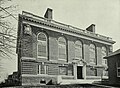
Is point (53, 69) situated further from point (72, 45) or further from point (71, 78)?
point (72, 45)

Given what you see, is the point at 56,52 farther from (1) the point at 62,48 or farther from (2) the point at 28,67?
(2) the point at 28,67

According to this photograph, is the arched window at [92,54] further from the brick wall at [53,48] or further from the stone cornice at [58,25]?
the brick wall at [53,48]

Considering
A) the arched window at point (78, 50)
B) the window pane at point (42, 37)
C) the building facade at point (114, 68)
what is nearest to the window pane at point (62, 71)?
the arched window at point (78, 50)

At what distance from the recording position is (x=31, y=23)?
24641 millimetres

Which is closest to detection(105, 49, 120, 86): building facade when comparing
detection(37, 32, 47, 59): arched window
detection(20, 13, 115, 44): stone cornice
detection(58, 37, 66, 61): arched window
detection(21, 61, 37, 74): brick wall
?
detection(58, 37, 66, 61): arched window

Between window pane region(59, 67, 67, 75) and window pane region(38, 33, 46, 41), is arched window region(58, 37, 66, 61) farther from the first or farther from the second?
window pane region(38, 33, 46, 41)

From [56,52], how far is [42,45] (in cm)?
276

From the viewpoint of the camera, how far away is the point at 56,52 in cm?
2672

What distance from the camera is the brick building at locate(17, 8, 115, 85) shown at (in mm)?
23625

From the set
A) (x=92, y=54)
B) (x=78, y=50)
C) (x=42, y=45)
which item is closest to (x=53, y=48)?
(x=42, y=45)

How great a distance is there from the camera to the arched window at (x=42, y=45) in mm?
25266

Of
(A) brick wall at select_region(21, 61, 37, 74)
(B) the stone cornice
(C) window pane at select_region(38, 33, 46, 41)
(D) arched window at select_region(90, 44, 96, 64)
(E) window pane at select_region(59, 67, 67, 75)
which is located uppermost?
(B) the stone cornice

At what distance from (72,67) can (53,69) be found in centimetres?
423

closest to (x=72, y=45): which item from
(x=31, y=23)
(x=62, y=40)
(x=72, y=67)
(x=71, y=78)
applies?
(x=62, y=40)
